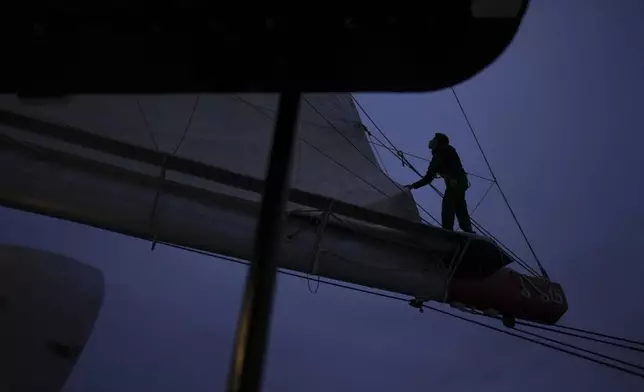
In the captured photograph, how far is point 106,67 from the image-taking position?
872mm

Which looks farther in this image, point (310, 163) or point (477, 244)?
point (310, 163)

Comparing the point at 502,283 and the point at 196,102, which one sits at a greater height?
the point at 196,102

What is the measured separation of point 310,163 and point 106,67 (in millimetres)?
3711

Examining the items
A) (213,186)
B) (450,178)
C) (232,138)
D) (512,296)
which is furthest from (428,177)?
(213,186)

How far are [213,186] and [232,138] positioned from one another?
610 mm

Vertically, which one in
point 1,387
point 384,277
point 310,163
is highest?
point 310,163

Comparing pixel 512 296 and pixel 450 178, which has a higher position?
pixel 450 178

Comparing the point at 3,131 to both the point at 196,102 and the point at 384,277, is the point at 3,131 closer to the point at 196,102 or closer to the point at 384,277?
the point at 196,102

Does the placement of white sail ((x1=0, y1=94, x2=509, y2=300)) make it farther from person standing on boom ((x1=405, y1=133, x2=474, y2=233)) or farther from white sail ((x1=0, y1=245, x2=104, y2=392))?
person standing on boom ((x1=405, y1=133, x2=474, y2=233))

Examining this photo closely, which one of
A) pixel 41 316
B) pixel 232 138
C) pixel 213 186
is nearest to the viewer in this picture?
pixel 41 316

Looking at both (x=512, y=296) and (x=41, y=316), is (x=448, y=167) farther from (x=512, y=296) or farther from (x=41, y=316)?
(x=41, y=316)

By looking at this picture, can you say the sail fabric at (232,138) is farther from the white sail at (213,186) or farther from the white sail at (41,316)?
the white sail at (41,316)

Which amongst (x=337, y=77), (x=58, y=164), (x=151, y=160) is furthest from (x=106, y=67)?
(x=58, y=164)

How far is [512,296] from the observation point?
4539 millimetres
